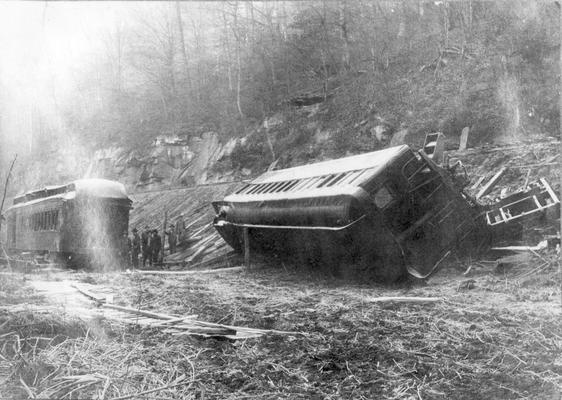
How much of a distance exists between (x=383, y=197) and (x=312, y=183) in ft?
5.08

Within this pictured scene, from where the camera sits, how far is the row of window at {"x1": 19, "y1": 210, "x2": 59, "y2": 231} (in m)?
12.6

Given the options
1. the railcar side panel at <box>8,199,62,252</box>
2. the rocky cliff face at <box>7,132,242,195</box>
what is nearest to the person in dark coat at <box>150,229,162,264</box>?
the railcar side panel at <box>8,199,62,252</box>

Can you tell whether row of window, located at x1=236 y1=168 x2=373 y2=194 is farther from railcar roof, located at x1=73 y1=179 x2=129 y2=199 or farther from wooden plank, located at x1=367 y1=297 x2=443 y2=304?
railcar roof, located at x1=73 y1=179 x2=129 y2=199

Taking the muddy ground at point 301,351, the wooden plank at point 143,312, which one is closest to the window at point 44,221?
the muddy ground at point 301,351

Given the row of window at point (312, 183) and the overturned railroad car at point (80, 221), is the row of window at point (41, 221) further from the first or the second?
the row of window at point (312, 183)

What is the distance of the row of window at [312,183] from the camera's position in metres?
7.95

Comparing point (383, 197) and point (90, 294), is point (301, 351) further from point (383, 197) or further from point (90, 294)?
point (383, 197)

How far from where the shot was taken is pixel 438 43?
20.4 m

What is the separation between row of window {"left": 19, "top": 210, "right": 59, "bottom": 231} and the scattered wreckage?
606 cm

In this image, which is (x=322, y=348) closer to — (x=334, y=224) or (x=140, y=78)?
(x=334, y=224)

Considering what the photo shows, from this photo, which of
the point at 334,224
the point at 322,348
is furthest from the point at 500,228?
the point at 322,348

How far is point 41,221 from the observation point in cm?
1351

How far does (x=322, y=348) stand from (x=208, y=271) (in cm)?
747

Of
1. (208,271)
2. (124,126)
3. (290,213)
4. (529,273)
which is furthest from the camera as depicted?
(124,126)
